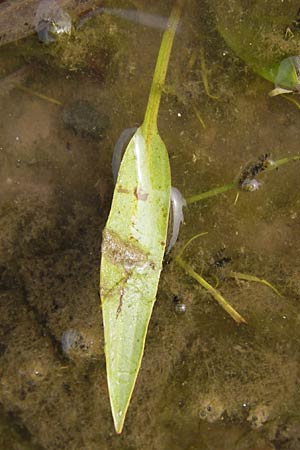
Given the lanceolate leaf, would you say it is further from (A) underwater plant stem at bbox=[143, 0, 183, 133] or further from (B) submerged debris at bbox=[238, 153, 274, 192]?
(B) submerged debris at bbox=[238, 153, 274, 192]

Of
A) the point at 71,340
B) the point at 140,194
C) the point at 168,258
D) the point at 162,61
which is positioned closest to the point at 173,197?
the point at 168,258

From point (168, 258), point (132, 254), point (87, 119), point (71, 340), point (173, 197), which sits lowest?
point (71, 340)

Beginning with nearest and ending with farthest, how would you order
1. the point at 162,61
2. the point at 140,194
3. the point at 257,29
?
the point at 140,194
the point at 162,61
the point at 257,29

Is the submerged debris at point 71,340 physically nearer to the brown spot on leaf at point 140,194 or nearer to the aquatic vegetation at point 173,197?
the aquatic vegetation at point 173,197

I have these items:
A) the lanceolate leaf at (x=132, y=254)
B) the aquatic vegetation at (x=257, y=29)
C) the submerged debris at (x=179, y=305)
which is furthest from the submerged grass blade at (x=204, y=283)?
the aquatic vegetation at (x=257, y=29)

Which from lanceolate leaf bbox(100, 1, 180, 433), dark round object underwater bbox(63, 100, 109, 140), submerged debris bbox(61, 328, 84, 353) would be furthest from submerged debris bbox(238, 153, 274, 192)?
submerged debris bbox(61, 328, 84, 353)

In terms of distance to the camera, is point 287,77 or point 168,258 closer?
point 287,77

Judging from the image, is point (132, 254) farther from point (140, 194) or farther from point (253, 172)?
point (253, 172)
